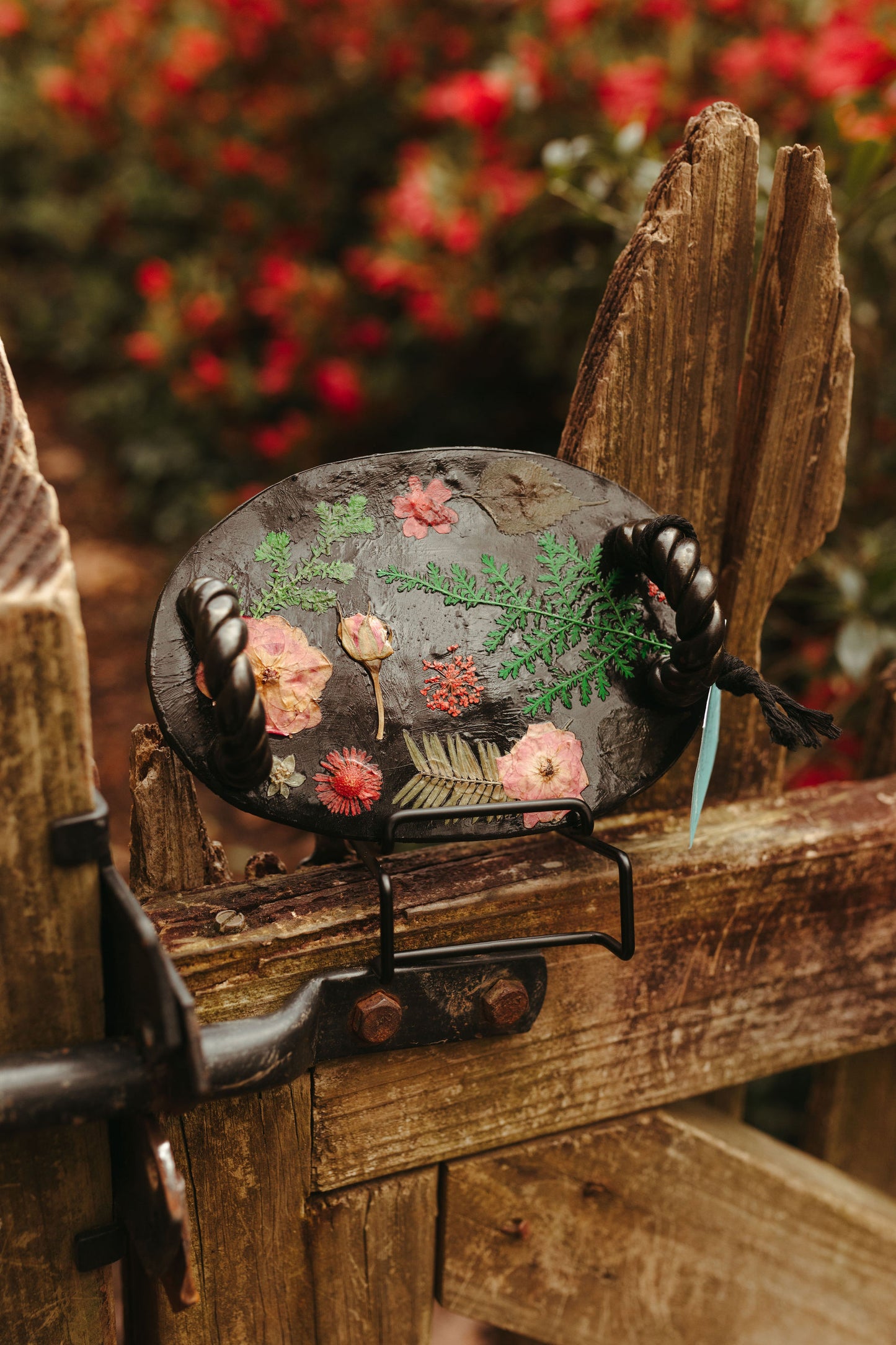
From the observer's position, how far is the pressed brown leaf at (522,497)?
0.72 m

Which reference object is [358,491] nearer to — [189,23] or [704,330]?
[704,330]

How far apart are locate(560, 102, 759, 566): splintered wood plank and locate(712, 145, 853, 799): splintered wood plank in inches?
0.8

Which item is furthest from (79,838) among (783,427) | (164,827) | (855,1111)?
(855,1111)

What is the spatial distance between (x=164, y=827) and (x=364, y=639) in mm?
194

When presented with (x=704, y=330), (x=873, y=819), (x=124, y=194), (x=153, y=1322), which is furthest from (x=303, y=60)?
(x=153, y=1322)

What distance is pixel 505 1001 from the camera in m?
0.72

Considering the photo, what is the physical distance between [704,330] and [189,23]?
3.00 meters

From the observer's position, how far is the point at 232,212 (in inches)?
116

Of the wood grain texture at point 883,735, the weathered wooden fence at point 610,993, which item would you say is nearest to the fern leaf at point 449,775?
the weathered wooden fence at point 610,993

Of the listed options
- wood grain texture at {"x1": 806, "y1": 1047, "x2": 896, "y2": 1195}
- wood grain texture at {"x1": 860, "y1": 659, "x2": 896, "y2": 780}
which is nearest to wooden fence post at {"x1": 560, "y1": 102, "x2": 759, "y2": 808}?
wood grain texture at {"x1": 860, "y1": 659, "x2": 896, "y2": 780}

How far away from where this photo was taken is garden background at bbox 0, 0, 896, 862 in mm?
1595

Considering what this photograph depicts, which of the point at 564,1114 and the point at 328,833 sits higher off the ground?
the point at 328,833

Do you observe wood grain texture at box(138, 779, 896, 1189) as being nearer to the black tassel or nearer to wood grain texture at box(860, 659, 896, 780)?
wood grain texture at box(860, 659, 896, 780)

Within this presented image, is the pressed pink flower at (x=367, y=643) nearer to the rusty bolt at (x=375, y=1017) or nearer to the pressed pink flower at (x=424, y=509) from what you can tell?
the pressed pink flower at (x=424, y=509)
